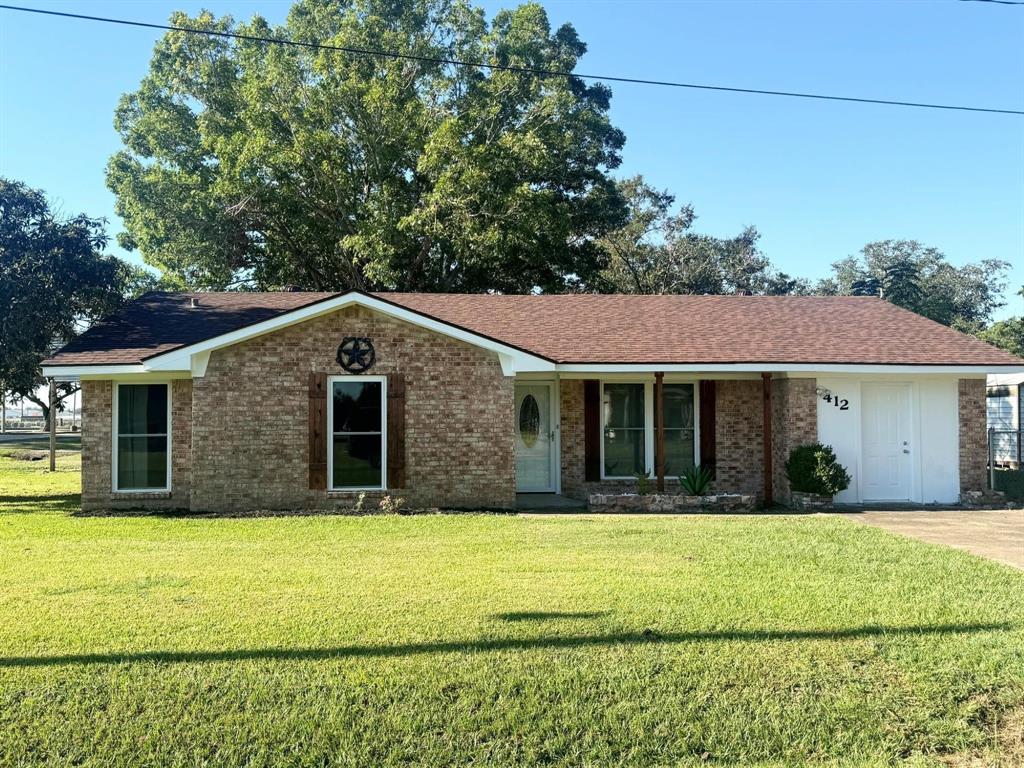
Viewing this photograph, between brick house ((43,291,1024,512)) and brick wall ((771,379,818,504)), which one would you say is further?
brick wall ((771,379,818,504))

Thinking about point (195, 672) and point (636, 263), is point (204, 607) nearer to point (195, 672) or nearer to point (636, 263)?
point (195, 672)

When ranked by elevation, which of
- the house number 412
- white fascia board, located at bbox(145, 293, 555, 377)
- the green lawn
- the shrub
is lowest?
the green lawn

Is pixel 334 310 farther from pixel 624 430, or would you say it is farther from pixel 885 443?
pixel 885 443

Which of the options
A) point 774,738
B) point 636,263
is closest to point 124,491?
point 774,738

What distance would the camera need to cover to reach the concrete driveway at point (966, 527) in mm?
10203

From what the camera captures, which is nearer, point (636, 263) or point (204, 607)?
point (204, 607)

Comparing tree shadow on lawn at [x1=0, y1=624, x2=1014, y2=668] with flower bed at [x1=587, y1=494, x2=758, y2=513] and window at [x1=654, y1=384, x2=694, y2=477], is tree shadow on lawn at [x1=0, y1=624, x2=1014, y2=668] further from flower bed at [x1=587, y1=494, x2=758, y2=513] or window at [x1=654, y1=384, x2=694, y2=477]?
window at [x1=654, y1=384, x2=694, y2=477]

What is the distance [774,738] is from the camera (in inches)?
202

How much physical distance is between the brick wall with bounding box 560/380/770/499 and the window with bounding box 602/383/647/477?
344 mm

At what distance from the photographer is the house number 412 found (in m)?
15.2

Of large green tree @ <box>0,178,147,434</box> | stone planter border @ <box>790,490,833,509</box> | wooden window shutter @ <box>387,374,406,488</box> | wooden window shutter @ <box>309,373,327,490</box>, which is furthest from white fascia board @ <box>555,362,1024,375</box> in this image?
large green tree @ <box>0,178,147,434</box>

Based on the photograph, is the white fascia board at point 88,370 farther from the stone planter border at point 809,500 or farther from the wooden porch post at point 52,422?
the stone planter border at point 809,500

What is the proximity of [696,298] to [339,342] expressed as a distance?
9634 mm

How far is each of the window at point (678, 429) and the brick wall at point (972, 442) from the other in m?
4.83
